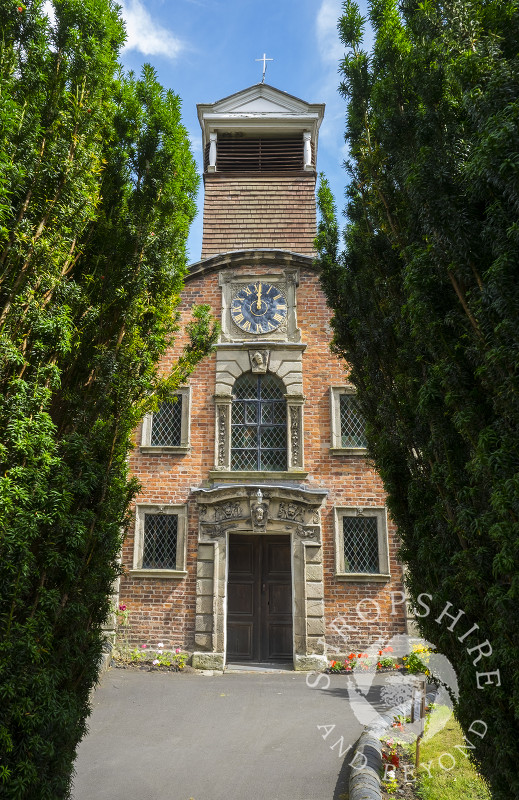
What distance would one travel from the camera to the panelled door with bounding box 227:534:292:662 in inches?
458

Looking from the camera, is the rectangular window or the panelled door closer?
the panelled door

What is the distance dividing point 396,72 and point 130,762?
24.5 ft

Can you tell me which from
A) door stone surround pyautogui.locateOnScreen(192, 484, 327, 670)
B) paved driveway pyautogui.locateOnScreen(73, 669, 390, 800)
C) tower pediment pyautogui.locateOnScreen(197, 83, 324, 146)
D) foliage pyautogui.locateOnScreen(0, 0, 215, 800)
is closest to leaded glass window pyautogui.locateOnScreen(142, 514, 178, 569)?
door stone surround pyautogui.locateOnScreen(192, 484, 327, 670)

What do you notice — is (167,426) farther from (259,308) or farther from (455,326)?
(455,326)

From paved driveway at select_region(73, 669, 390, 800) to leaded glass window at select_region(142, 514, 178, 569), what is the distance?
81.7 inches

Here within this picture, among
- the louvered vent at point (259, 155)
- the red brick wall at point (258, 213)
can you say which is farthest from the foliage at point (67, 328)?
the louvered vent at point (259, 155)

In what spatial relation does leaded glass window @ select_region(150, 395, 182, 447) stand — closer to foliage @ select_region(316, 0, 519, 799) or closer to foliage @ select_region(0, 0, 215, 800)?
foliage @ select_region(0, 0, 215, 800)

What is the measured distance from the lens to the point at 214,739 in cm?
724

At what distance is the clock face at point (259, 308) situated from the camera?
13.2 m

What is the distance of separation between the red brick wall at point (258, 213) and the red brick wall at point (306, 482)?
4.24ft

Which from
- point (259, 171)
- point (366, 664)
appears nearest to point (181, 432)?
point (366, 664)

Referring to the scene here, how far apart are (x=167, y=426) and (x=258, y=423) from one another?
1.98 metres

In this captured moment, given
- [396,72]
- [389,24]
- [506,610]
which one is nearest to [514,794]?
[506,610]

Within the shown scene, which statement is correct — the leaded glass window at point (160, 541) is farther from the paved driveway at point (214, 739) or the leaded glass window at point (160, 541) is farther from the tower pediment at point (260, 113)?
the tower pediment at point (260, 113)
